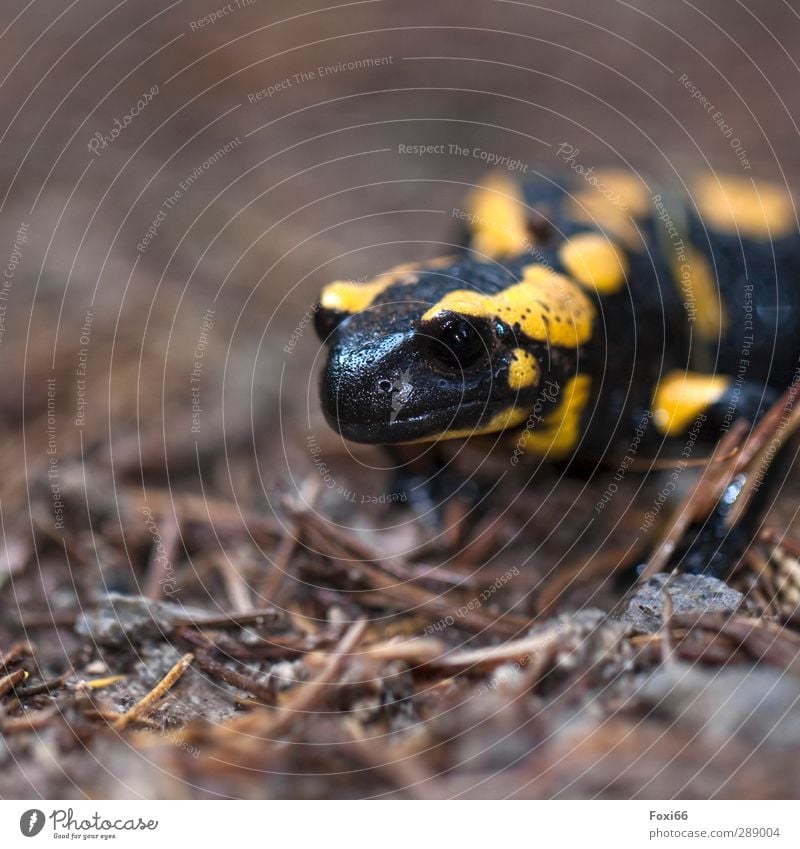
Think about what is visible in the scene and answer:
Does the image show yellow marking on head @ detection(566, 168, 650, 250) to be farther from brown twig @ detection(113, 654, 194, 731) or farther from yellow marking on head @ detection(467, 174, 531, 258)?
brown twig @ detection(113, 654, 194, 731)

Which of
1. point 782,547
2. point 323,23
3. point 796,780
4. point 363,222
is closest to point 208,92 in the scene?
point 323,23

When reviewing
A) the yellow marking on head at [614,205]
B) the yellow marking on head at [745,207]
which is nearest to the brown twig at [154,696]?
the yellow marking on head at [614,205]

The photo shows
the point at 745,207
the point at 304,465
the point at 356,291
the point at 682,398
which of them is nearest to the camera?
the point at 356,291

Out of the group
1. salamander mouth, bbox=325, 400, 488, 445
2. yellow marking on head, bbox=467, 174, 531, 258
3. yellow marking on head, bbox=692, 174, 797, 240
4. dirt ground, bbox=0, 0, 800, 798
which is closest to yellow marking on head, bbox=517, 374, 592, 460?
dirt ground, bbox=0, 0, 800, 798

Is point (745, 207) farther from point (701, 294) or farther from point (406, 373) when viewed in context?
point (406, 373)

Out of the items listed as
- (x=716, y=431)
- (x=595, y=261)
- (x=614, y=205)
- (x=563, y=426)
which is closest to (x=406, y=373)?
(x=563, y=426)

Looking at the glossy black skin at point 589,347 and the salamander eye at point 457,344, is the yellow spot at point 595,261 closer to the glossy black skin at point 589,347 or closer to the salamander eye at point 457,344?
the glossy black skin at point 589,347
